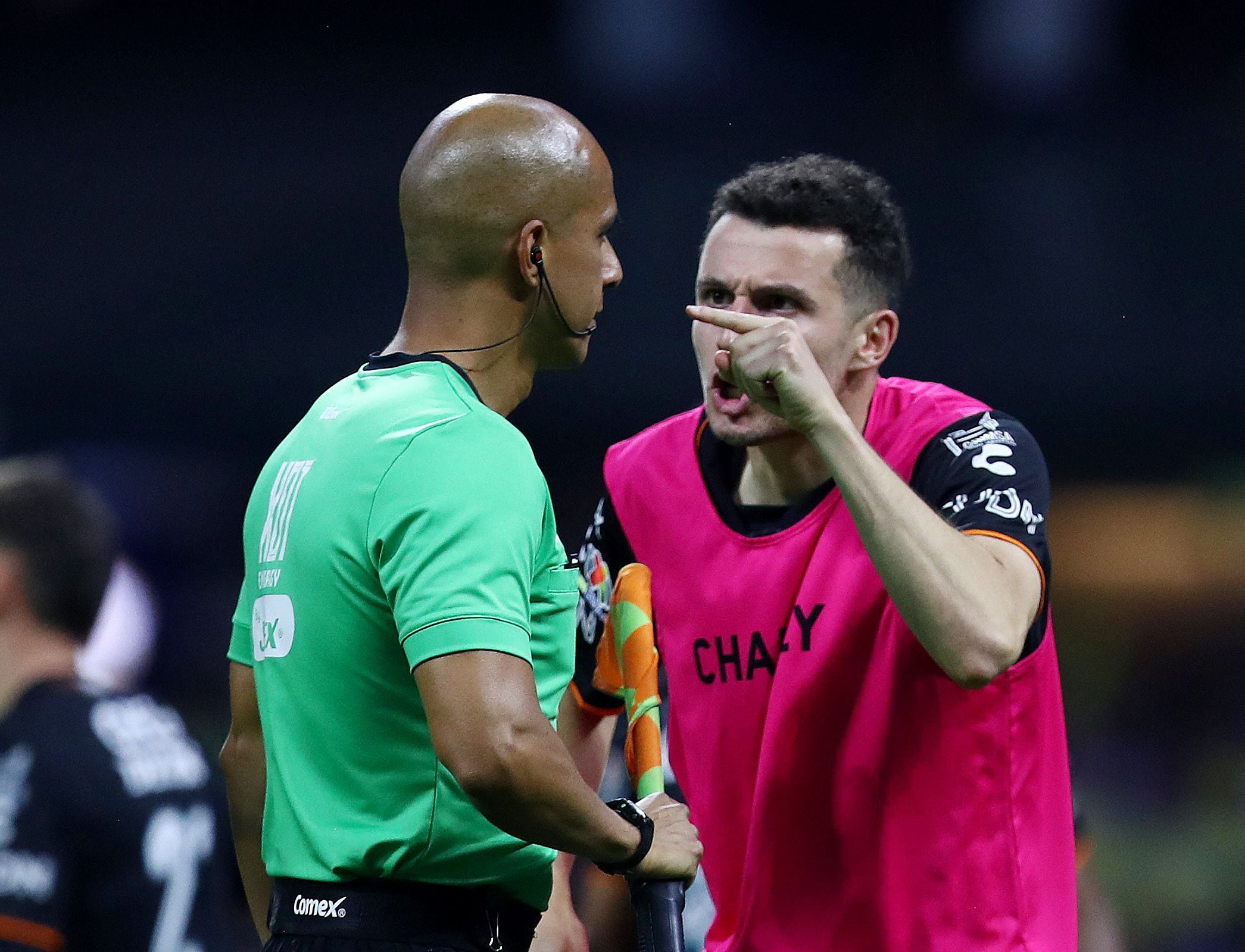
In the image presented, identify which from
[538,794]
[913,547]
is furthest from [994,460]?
[538,794]

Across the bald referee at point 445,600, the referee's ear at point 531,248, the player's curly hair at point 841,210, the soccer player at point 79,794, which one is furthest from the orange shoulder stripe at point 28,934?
the player's curly hair at point 841,210

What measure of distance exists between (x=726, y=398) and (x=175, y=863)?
1.48 m

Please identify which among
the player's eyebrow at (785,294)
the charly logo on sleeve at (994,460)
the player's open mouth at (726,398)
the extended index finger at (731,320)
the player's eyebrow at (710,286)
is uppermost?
the player's eyebrow at (710,286)

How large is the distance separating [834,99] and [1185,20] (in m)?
2.27

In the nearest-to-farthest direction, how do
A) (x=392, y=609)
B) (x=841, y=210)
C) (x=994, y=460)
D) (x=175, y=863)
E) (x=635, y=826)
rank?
(x=392, y=609) < (x=635, y=826) < (x=994, y=460) < (x=841, y=210) < (x=175, y=863)

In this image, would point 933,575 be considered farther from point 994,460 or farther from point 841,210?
point 841,210

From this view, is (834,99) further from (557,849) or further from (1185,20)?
(557,849)

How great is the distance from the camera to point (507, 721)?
71.6 inches

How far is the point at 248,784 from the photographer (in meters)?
2.44

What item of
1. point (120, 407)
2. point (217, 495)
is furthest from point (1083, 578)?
point (120, 407)

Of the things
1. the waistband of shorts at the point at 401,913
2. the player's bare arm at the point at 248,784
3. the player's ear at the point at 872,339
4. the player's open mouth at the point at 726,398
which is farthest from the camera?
the player's ear at the point at 872,339

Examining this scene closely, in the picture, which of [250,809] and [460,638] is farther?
[250,809]

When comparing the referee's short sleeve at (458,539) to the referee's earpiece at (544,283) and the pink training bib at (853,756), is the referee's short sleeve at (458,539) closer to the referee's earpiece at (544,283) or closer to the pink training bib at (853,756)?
the referee's earpiece at (544,283)

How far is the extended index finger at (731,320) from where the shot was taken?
7.97ft
